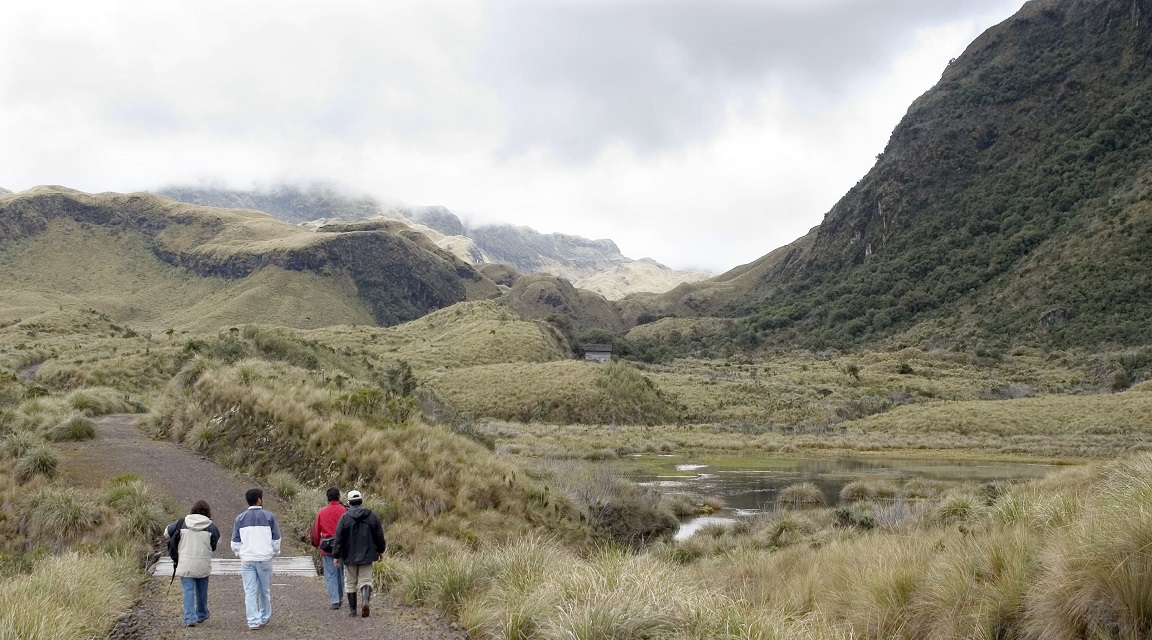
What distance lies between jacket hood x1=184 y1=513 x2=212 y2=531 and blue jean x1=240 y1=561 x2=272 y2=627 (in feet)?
2.55

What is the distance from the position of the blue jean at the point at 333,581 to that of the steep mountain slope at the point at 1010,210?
94589 mm

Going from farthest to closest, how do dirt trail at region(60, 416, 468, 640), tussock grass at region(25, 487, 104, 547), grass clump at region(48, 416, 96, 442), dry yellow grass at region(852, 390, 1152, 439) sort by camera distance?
dry yellow grass at region(852, 390, 1152, 439)
grass clump at region(48, 416, 96, 442)
tussock grass at region(25, 487, 104, 547)
dirt trail at region(60, 416, 468, 640)

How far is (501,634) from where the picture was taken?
716 centimetres

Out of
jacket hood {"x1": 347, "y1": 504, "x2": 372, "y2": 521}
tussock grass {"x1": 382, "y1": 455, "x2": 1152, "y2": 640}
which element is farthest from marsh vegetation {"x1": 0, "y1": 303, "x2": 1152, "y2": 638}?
jacket hood {"x1": 347, "y1": 504, "x2": 372, "y2": 521}

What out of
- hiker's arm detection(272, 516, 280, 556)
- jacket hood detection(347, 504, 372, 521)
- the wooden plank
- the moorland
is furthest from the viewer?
Answer: the wooden plank

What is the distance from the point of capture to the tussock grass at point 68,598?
20.9 feet

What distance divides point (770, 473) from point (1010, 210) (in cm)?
11226

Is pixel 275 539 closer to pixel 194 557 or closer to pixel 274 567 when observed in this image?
pixel 194 557

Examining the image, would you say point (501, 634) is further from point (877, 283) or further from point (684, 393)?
point (877, 283)

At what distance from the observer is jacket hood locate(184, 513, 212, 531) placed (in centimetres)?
909

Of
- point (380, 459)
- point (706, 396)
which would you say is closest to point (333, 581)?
point (380, 459)

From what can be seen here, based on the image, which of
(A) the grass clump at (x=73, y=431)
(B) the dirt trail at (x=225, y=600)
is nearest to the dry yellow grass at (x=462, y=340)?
(A) the grass clump at (x=73, y=431)

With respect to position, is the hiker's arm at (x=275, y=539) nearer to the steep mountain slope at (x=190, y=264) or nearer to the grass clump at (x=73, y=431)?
the grass clump at (x=73, y=431)

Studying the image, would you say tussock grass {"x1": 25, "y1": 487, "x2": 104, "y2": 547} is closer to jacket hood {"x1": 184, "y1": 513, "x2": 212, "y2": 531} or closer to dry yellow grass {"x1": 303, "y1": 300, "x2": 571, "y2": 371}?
jacket hood {"x1": 184, "y1": 513, "x2": 212, "y2": 531}
